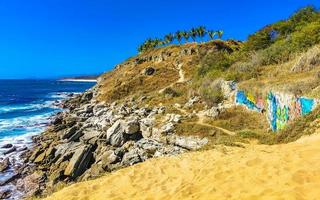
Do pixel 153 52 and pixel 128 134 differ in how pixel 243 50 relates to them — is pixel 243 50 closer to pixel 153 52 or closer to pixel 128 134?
pixel 128 134

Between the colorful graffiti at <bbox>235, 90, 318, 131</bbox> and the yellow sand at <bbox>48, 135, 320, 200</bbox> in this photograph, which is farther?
the colorful graffiti at <bbox>235, 90, 318, 131</bbox>

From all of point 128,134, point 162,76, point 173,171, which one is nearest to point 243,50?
point 162,76

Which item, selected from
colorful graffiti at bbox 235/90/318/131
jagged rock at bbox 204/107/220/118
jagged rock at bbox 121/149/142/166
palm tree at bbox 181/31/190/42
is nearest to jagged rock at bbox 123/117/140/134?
jagged rock at bbox 121/149/142/166

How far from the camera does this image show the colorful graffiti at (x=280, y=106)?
18.4 meters

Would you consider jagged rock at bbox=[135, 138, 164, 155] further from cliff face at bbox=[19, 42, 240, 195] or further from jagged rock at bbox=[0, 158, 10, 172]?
jagged rock at bbox=[0, 158, 10, 172]

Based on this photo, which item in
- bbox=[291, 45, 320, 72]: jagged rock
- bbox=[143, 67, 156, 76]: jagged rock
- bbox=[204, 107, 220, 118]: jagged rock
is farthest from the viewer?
bbox=[143, 67, 156, 76]: jagged rock

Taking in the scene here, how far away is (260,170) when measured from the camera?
436 inches

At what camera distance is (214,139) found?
882 inches

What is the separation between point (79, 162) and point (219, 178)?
17.6m

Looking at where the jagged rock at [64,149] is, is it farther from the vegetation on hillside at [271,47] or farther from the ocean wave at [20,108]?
the ocean wave at [20,108]

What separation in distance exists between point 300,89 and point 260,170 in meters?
10.9

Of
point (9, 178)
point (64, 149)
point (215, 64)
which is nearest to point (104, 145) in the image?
point (64, 149)

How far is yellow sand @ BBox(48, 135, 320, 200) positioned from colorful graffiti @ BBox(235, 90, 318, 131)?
13.2ft

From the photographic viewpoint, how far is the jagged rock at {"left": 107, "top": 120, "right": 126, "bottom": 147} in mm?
28766
